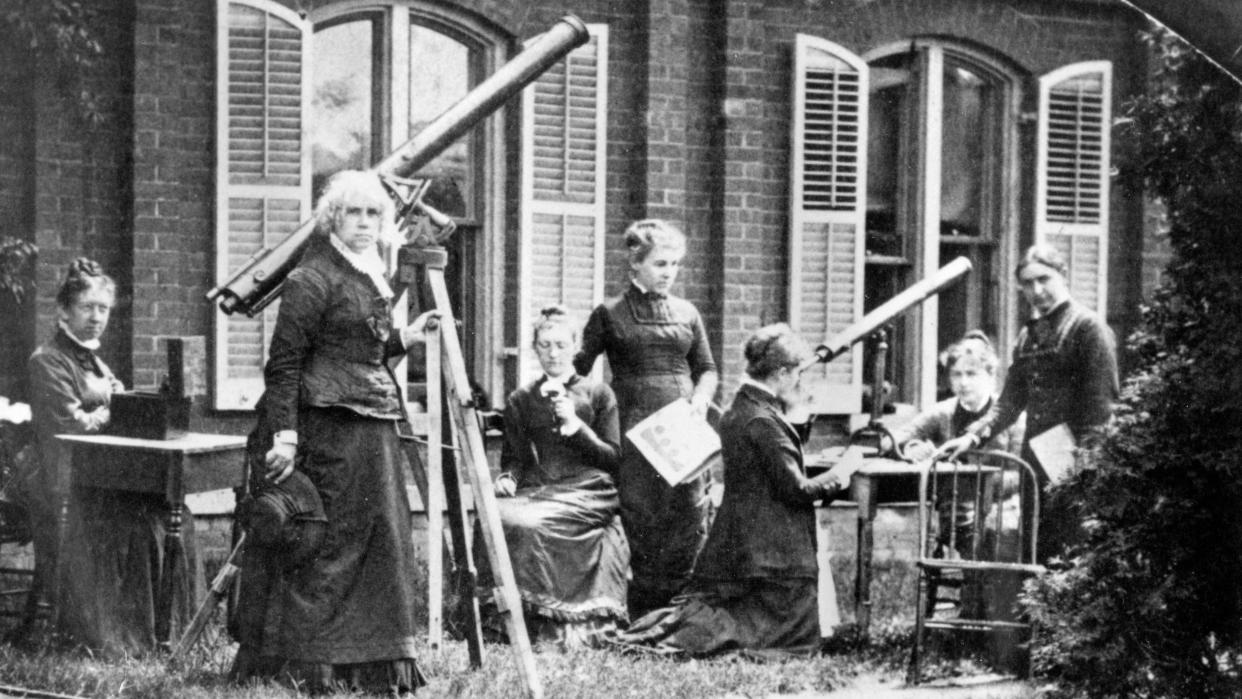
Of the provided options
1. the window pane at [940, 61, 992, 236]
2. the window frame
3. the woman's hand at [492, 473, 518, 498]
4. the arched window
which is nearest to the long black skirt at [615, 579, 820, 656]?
the woman's hand at [492, 473, 518, 498]

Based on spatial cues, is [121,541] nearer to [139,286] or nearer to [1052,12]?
[139,286]

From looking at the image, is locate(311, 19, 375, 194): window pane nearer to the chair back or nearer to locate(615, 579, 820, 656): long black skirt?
locate(615, 579, 820, 656): long black skirt

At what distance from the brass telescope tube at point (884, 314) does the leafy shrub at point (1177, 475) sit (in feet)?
Answer: 8.69

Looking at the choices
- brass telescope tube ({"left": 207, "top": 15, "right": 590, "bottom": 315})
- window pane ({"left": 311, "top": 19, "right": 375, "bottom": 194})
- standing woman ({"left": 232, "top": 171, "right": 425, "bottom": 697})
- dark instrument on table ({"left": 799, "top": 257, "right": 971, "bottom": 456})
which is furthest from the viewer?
window pane ({"left": 311, "top": 19, "right": 375, "bottom": 194})

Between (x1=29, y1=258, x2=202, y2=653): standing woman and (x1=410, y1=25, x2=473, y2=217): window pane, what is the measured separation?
8.59 ft

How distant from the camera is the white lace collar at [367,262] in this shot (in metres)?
6.36

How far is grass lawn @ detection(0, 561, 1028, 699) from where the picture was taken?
6.46 metres

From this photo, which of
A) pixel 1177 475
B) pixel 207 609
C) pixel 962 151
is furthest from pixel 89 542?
pixel 962 151

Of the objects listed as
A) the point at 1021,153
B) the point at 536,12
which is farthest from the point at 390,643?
the point at 1021,153

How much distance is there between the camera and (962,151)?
10.9 metres

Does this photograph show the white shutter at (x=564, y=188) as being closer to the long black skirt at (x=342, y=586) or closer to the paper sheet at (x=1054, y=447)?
the paper sheet at (x=1054, y=447)

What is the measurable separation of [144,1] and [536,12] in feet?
7.05

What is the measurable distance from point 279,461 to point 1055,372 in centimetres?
370

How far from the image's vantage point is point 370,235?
252 inches
